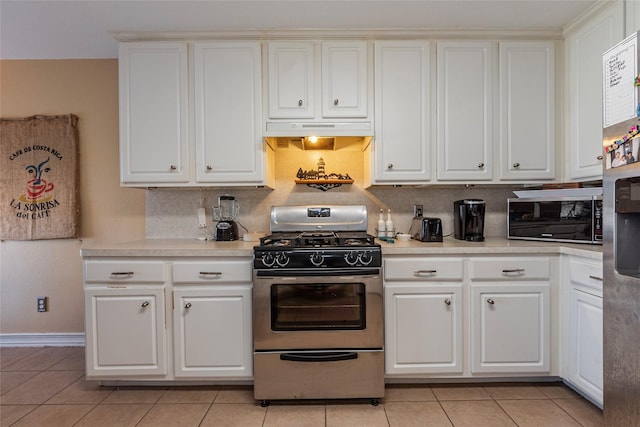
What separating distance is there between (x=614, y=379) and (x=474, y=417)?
27.9 inches

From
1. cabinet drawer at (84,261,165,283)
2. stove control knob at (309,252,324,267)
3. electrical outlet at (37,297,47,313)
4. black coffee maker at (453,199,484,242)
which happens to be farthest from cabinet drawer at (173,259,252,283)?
Result: electrical outlet at (37,297,47,313)

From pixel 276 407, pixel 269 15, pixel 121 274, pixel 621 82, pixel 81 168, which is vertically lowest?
pixel 276 407

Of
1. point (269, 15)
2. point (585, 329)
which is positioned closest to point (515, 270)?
point (585, 329)

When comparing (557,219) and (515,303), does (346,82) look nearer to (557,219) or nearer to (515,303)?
(557,219)

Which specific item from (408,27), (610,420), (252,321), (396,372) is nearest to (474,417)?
(396,372)

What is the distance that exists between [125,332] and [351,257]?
147 centimetres

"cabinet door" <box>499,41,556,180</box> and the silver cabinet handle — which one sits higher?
"cabinet door" <box>499,41,556,180</box>

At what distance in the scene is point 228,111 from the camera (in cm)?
234

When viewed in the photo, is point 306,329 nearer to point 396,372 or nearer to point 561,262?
point 396,372

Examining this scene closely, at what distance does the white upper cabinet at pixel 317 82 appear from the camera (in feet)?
7.63

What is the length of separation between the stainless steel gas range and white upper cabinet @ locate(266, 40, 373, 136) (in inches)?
37.4

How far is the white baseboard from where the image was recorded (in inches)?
112

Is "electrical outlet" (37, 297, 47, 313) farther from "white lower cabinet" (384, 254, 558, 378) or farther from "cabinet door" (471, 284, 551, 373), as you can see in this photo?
"cabinet door" (471, 284, 551, 373)

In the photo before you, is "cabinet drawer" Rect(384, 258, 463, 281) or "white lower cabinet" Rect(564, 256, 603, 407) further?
"cabinet drawer" Rect(384, 258, 463, 281)
